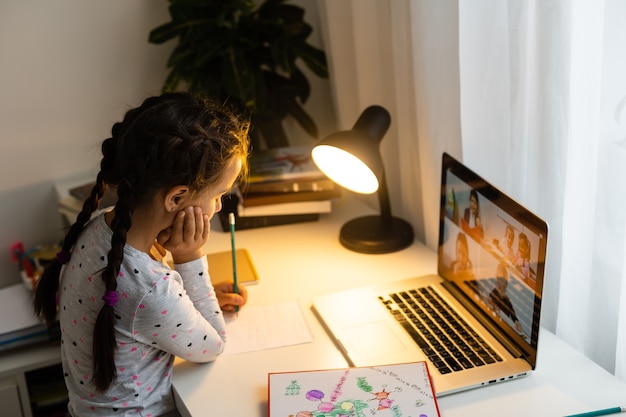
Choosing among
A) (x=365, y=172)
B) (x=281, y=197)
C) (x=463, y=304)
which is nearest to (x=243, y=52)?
(x=281, y=197)

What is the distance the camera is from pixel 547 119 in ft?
4.14

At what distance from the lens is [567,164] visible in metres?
1.25

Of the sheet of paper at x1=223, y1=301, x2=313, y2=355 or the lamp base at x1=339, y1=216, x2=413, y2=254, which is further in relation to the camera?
the lamp base at x1=339, y1=216, x2=413, y2=254

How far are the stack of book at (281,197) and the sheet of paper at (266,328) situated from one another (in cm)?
40

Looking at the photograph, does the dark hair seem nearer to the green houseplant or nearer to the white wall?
the green houseplant

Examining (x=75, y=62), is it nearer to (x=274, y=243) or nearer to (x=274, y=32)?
(x=274, y=32)

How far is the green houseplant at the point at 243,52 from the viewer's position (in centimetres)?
191

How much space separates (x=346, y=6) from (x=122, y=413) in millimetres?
1157

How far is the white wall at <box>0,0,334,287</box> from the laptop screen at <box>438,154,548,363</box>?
1.02 meters

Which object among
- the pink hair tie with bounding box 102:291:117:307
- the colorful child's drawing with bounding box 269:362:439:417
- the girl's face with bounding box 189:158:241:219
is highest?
the girl's face with bounding box 189:158:241:219

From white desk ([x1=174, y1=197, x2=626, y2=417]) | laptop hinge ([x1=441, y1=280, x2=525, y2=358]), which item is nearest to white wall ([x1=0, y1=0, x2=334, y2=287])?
white desk ([x1=174, y1=197, x2=626, y2=417])

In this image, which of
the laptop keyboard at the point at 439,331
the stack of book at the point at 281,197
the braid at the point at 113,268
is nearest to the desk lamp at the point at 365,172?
the stack of book at the point at 281,197

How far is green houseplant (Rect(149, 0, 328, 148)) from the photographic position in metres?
1.91

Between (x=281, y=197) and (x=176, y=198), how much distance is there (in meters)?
0.63
